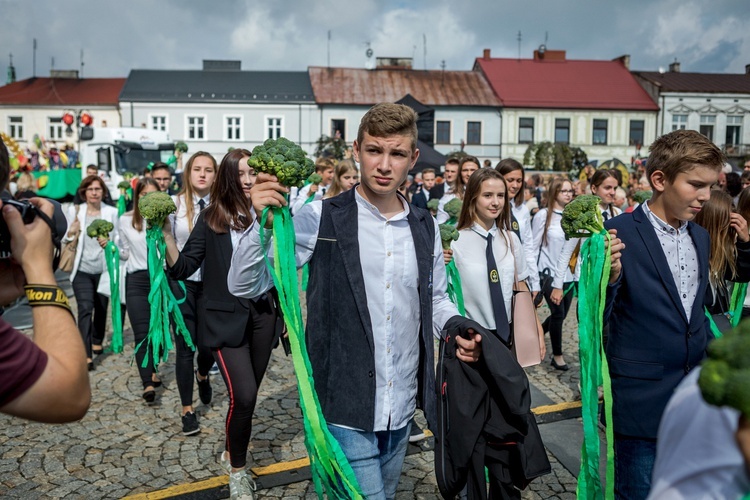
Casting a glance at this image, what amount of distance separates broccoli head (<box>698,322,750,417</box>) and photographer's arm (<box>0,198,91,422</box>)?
142 cm

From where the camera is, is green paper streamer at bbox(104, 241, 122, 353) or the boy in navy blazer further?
green paper streamer at bbox(104, 241, 122, 353)

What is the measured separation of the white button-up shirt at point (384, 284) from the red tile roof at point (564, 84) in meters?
42.2

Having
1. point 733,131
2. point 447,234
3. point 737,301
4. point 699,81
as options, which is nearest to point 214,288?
point 447,234

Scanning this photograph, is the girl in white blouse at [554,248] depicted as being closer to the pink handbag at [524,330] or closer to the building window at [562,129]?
the pink handbag at [524,330]

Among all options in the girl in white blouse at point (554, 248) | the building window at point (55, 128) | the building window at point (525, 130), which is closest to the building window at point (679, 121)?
the building window at point (525, 130)

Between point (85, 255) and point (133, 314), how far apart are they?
1.34m

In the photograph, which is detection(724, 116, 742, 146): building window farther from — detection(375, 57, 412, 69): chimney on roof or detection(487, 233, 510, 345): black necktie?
detection(487, 233, 510, 345): black necktie

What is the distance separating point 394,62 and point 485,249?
142 feet

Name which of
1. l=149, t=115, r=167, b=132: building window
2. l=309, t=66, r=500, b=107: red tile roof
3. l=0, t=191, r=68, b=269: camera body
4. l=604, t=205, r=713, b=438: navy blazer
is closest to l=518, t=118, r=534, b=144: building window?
l=309, t=66, r=500, b=107: red tile roof

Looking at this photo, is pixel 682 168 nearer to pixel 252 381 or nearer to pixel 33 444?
pixel 252 381

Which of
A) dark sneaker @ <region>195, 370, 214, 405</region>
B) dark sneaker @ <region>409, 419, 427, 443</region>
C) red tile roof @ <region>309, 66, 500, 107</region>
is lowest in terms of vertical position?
dark sneaker @ <region>409, 419, 427, 443</region>

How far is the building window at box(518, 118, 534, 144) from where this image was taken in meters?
43.2

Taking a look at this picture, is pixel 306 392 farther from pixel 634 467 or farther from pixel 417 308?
pixel 634 467

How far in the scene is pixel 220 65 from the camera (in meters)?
45.1
